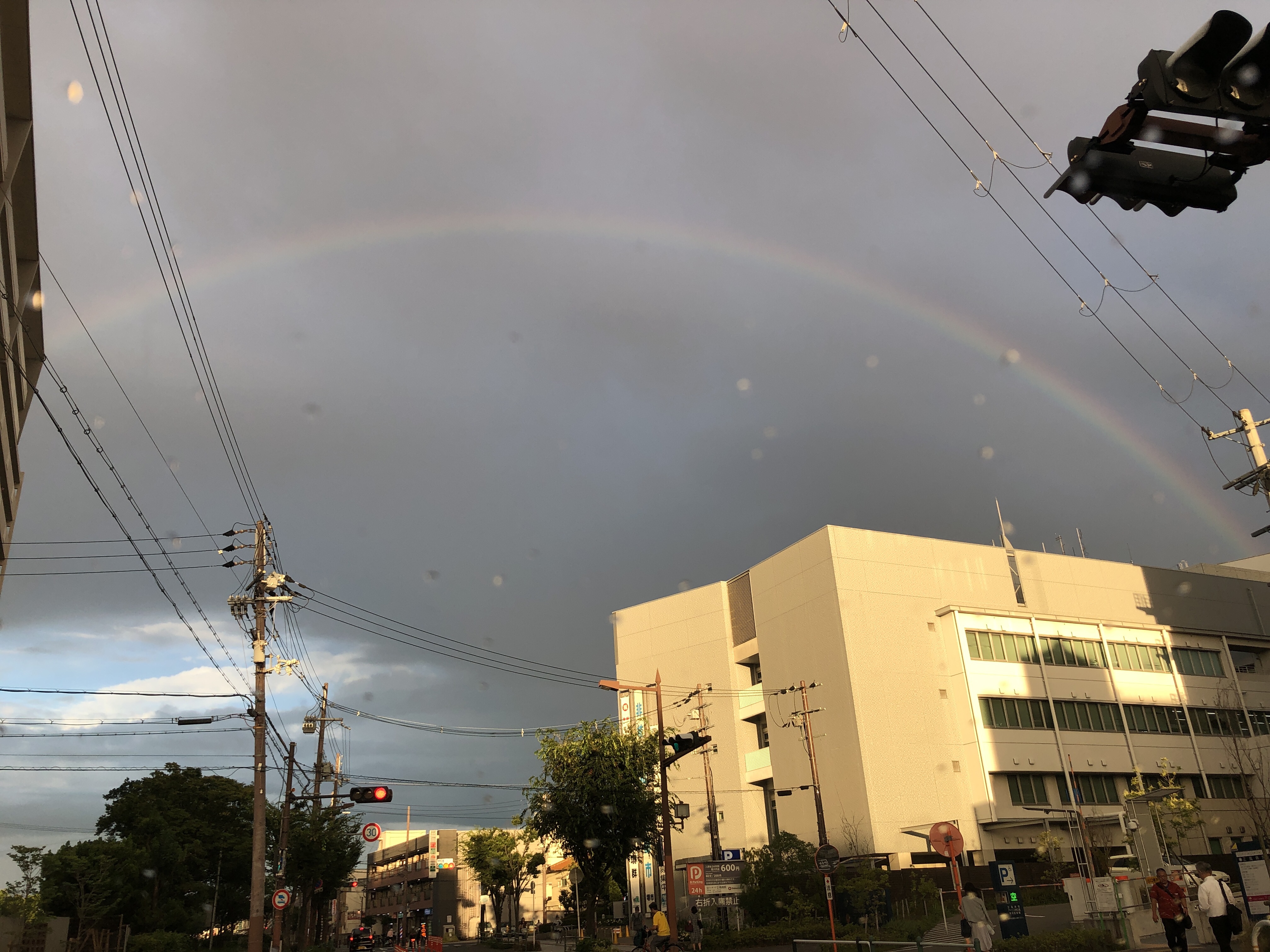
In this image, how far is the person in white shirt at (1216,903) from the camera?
14.3 m

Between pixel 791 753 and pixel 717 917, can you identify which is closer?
pixel 717 917

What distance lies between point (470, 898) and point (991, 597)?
79.3m

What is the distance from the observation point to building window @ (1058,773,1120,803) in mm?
48844

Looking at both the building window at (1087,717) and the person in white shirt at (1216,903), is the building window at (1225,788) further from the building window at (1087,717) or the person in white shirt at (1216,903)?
the person in white shirt at (1216,903)

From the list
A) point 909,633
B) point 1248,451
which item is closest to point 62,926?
point 909,633

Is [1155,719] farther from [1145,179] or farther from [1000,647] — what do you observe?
[1145,179]

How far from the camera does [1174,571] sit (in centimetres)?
6069

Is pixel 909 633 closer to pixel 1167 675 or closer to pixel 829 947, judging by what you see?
pixel 1167 675

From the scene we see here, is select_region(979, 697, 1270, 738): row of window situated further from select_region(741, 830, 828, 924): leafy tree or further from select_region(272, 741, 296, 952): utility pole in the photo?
select_region(272, 741, 296, 952): utility pole

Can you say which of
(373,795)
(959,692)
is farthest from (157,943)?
(959,692)

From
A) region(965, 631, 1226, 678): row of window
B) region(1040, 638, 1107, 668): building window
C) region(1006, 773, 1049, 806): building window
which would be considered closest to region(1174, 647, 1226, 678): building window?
region(965, 631, 1226, 678): row of window

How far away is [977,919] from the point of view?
15312 millimetres

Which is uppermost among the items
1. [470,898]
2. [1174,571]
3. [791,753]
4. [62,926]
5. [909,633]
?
[1174,571]

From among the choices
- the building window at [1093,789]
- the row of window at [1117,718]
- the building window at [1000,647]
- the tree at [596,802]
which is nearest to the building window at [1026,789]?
the building window at [1093,789]
